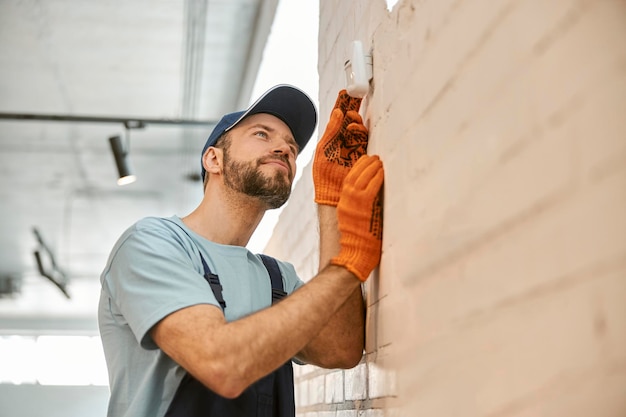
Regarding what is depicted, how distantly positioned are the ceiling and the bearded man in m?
1.92

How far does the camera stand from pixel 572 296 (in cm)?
76

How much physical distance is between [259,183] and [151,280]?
20.2 inches

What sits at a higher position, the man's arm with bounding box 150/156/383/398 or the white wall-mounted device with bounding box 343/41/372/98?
the white wall-mounted device with bounding box 343/41/372/98

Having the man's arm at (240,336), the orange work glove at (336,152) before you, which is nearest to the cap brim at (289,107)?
the orange work glove at (336,152)

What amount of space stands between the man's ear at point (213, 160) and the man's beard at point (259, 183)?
0.09m

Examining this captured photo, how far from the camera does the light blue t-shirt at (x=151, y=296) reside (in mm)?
1436

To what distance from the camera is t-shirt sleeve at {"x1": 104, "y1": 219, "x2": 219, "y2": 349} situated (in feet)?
4.64

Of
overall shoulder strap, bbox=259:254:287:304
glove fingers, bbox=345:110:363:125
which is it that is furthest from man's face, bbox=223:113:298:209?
glove fingers, bbox=345:110:363:125

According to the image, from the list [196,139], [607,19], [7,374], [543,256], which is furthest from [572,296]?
[7,374]

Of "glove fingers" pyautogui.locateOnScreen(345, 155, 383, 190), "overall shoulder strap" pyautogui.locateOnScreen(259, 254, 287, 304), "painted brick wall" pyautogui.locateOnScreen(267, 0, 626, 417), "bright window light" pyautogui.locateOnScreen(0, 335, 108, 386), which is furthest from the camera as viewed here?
"bright window light" pyautogui.locateOnScreen(0, 335, 108, 386)

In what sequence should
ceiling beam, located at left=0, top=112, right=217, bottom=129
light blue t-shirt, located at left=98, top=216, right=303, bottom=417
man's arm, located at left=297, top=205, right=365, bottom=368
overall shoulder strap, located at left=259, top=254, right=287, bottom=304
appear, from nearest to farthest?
light blue t-shirt, located at left=98, top=216, right=303, bottom=417 < man's arm, located at left=297, top=205, right=365, bottom=368 < overall shoulder strap, located at left=259, top=254, right=287, bottom=304 < ceiling beam, located at left=0, top=112, right=217, bottom=129

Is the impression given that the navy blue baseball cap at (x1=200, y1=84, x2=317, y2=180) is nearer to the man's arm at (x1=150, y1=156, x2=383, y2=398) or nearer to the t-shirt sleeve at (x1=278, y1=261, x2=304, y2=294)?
the t-shirt sleeve at (x1=278, y1=261, x2=304, y2=294)

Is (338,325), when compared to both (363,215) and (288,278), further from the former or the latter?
(288,278)

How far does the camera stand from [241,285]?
69.0 inches
